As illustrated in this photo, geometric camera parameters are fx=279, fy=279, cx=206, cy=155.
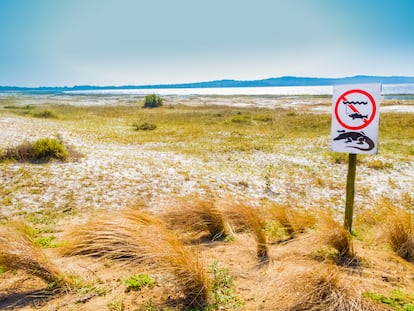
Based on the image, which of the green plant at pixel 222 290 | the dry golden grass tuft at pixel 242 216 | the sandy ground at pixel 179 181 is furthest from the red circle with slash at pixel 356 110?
the sandy ground at pixel 179 181

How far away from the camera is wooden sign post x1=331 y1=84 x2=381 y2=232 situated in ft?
15.4

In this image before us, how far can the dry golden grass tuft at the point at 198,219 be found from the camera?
18.6ft

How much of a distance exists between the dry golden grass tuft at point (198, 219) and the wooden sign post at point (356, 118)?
8.65ft

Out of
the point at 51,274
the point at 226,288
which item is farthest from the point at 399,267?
the point at 51,274

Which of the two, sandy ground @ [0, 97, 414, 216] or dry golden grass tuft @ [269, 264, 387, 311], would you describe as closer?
dry golden grass tuft @ [269, 264, 387, 311]

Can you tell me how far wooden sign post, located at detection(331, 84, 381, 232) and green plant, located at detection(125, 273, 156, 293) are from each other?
3912mm

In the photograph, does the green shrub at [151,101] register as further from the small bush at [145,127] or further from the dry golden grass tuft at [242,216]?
the dry golden grass tuft at [242,216]

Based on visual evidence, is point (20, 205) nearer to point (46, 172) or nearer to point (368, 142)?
point (46, 172)

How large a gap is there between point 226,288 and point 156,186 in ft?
19.6

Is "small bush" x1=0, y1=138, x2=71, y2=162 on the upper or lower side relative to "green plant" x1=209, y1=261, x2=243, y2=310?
upper

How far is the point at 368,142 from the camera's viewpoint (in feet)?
15.9

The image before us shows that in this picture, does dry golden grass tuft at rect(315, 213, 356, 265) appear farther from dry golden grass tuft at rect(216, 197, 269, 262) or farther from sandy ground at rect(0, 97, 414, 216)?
sandy ground at rect(0, 97, 414, 216)

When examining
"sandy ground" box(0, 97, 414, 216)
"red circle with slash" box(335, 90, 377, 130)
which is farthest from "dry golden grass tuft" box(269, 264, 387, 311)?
"sandy ground" box(0, 97, 414, 216)

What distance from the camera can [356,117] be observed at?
16.0ft
